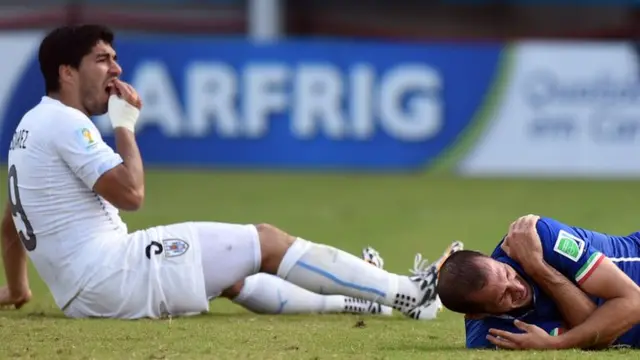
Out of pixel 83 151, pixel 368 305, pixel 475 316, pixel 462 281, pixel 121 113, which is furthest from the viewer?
pixel 368 305

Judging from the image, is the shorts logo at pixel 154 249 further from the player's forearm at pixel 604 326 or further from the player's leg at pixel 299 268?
the player's forearm at pixel 604 326

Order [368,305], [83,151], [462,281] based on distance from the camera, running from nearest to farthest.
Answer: [462,281], [83,151], [368,305]

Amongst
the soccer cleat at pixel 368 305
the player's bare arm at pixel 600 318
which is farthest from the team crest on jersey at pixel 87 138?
the player's bare arm at pixel 600 318

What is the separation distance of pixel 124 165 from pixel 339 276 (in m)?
1.24

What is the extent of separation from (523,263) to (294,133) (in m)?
14.6

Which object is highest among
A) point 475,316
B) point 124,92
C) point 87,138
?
point 124,92

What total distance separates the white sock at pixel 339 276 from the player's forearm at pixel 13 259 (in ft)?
4.98

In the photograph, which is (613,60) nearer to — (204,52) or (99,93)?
(204,52)

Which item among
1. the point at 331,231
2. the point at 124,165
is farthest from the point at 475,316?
the point at 331,231

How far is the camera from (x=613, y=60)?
2039 cm

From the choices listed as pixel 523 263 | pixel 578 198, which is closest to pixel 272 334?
pixel 523 263

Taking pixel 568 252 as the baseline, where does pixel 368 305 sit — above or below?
below

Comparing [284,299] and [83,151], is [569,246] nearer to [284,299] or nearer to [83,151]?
[284,299]

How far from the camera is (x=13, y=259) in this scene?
26.0 feet
